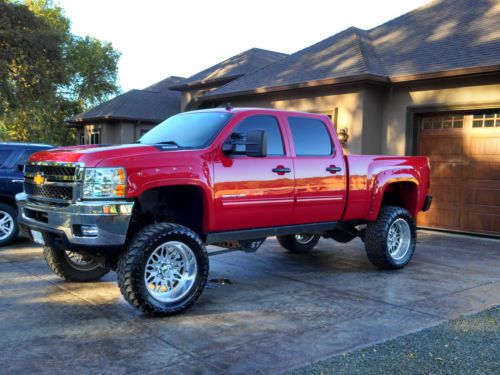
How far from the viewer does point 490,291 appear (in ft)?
21.7

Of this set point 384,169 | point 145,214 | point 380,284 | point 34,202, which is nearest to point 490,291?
point 380,284

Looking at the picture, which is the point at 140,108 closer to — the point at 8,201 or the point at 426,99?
the point at 426,99

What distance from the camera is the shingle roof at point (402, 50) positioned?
39.6 ft

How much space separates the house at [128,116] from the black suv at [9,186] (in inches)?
657

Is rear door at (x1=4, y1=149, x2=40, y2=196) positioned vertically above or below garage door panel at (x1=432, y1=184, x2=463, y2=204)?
above

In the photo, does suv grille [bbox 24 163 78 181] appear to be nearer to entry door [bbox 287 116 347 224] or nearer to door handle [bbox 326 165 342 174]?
entry door [bbox 287 116 347 224]

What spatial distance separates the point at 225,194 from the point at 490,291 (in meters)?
3.66

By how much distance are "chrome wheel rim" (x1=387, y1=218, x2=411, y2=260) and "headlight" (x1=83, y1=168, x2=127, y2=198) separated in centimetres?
454

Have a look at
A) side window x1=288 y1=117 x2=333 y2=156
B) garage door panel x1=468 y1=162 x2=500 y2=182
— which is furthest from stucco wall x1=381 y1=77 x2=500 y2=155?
side window x1=288 y1=117 x2=333 y2=156

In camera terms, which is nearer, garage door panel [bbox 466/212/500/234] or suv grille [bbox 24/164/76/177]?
Result: suv grille [bbox 24/164/76/177]

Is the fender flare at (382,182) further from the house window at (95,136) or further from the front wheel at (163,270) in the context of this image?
the house window at (95,136)

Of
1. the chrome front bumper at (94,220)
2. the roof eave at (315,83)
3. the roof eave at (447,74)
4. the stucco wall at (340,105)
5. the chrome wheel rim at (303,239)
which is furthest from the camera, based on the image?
the stucco wall at (340,105)

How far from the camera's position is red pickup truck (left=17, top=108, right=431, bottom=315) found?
5145 mm

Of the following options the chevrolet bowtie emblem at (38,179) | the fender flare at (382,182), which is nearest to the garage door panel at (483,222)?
the fender flare at (382,182)
